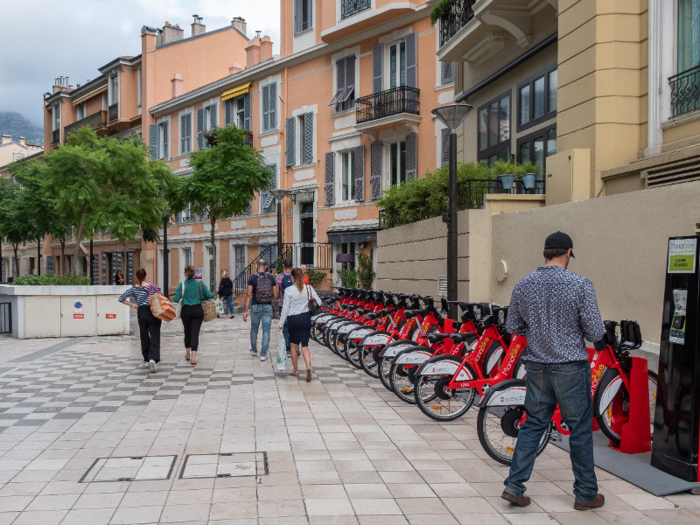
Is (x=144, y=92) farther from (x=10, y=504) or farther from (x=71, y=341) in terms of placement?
(x=10, y=504)

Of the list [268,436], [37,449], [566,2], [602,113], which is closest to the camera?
[37,449]

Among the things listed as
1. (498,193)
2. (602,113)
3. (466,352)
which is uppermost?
(602,113)

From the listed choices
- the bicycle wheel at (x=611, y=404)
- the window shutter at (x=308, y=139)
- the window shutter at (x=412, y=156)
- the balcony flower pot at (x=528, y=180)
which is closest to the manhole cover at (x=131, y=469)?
the bicycle wheel at (x=611, y=404)

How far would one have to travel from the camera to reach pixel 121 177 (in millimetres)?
21562

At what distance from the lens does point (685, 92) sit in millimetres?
8938

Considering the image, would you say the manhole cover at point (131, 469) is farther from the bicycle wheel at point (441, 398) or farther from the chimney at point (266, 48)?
the chimney at point (266, 48)

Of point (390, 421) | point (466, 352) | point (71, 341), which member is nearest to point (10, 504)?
point (390, 421)

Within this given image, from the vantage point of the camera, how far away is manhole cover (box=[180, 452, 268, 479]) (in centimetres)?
523

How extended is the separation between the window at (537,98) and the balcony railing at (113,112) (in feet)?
98.9

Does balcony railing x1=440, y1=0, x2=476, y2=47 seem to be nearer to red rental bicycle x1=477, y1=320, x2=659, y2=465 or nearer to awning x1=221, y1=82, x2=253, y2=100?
red rental bicycle x1=477, y1=320, x2=659, y2=465

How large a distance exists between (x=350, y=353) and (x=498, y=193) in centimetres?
402

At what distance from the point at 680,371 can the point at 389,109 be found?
1854cm

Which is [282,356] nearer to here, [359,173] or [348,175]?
[359,173]

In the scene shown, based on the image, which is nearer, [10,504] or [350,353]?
[10,504]
